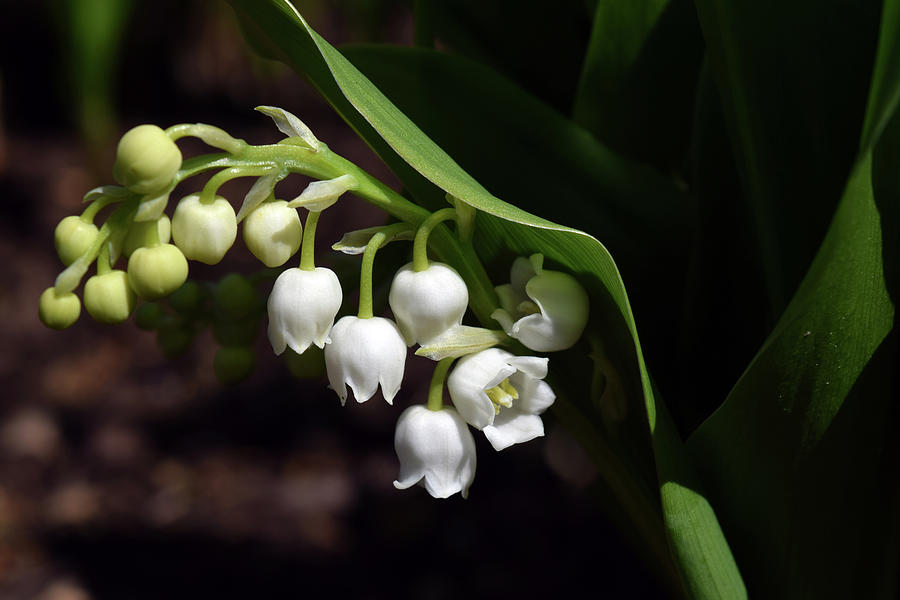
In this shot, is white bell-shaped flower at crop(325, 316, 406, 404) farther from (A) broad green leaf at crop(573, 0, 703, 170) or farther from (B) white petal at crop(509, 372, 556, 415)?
(A) broad green leaf at crop(573, 0, 703, 170)

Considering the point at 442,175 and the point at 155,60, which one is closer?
the point at 442,175

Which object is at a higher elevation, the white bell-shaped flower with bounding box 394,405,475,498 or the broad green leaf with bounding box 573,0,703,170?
the broad green leaf with bounding box 573,0,703,170

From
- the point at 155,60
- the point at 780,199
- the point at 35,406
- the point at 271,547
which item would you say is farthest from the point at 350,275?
the point at 155,60

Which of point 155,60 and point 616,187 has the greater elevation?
point 616,187

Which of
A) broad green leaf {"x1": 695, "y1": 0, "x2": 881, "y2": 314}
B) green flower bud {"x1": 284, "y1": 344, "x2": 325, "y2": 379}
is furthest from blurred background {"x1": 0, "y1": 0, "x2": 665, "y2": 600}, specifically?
green flower bud {"x1": 284, "y1": 344, "x2": 325, "y2": 379}

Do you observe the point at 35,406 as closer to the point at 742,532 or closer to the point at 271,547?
the point at 271,547

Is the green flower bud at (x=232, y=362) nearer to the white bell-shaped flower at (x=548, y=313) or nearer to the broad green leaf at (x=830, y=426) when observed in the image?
the white bell-shaped flower at (x=548, y=313)

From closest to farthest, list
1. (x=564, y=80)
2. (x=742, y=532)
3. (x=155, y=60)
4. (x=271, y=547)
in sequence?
(x=742, y=532) → (x=564, y=80) → (x=271, y=547) → (x=155, y=60)

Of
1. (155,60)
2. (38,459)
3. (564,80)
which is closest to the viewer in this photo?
(564,80)
